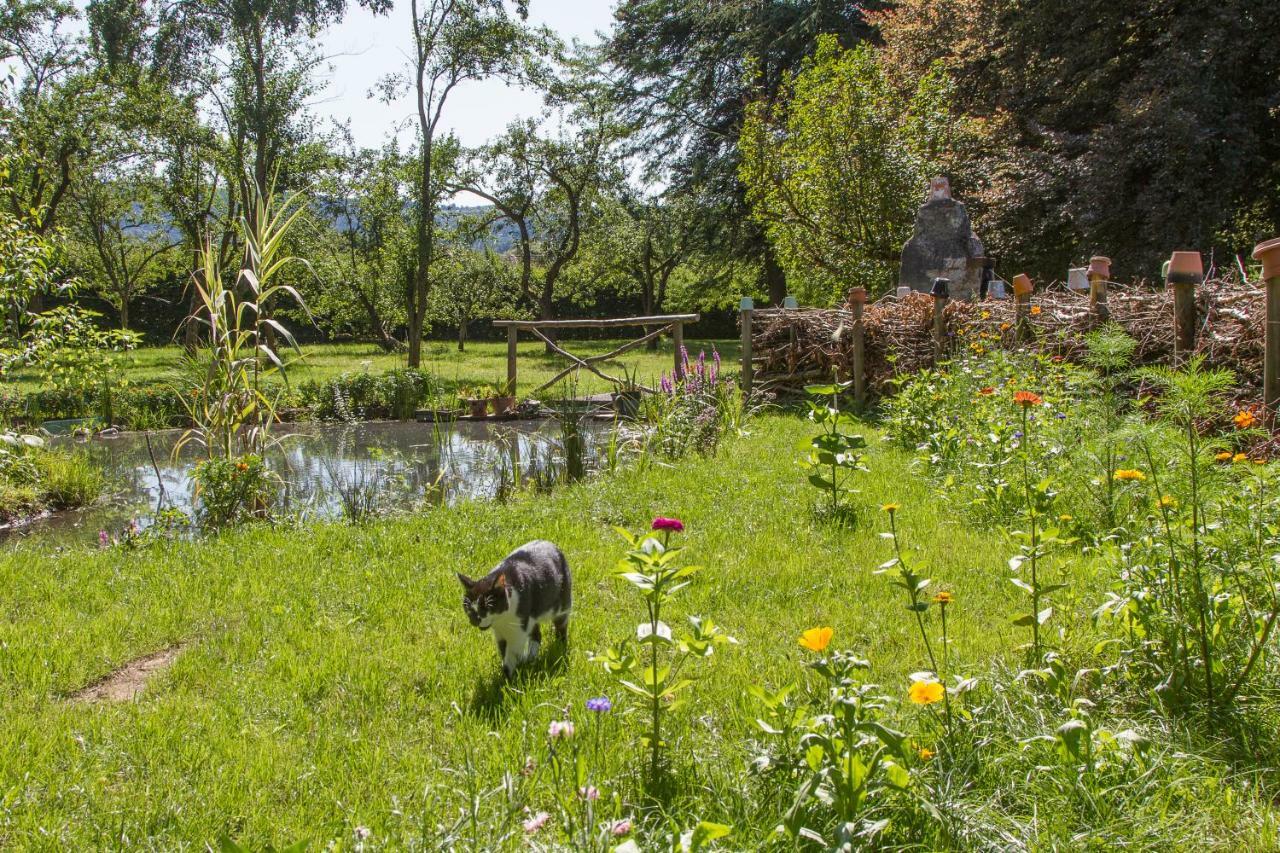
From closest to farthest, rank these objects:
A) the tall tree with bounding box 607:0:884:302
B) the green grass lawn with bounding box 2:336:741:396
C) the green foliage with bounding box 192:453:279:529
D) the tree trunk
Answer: the green foliage with bounding box 192:453:279:529 → the green grass lawn with bounding box 2:336:741:396 → the tall tree with bounding box 607:0:884:302 → the tree trunk

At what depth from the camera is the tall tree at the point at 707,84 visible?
20.9m

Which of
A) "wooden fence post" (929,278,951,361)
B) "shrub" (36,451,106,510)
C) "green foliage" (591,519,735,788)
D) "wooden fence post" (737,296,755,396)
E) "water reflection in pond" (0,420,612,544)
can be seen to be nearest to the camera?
"green foliage" (591,519,735,788)

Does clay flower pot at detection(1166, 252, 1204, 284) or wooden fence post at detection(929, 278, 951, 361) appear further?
wooden fence post at detection(929, 278, 951, 361)

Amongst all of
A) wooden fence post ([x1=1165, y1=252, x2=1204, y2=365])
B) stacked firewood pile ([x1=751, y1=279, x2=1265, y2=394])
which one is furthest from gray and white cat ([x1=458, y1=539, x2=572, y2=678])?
wooden fence post ([x1=1165, y1=252, x2=1204, y2=365])

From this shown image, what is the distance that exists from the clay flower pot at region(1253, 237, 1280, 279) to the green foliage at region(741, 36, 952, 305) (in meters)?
9.76

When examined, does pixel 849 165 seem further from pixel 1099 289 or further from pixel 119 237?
pixel 119 237

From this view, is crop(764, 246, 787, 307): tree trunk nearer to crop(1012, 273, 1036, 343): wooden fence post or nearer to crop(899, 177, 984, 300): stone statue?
crop(899, 177, 984, 300): stone statue

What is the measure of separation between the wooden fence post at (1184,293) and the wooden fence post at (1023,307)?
1534mm

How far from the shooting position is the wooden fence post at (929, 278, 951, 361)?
321 inches

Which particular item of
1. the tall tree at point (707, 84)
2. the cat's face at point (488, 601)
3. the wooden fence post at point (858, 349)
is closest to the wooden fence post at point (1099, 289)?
the wooden fence post at point (858, 349)

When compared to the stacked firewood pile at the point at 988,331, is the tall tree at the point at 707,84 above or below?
above

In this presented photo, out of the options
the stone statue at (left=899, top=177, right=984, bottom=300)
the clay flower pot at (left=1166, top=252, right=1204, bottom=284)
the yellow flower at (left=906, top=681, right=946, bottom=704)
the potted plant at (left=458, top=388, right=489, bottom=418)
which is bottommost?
the potted plant at (left=458, top=388, right=489, bottom=418)

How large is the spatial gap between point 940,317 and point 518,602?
673 centimetres

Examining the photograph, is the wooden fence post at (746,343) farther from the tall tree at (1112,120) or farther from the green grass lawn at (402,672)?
the green grass lawn at (402,672)
